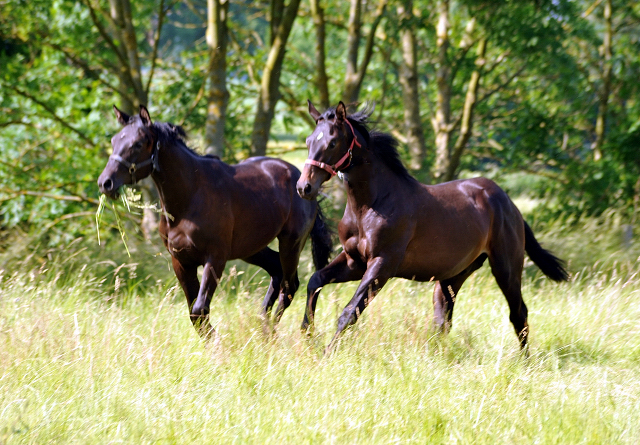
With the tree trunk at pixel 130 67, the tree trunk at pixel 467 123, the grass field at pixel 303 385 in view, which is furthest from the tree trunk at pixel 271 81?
the grass field at pixel 303 385

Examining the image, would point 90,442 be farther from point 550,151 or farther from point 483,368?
point 550,151

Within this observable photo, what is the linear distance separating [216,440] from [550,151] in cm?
1181

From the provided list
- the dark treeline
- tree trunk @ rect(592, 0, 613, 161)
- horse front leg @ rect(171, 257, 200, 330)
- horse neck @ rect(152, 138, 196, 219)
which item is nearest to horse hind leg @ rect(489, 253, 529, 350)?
horse front leg @ rect(171, 257, 200, 330)

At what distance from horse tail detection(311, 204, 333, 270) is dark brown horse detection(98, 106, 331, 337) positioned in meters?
0.34

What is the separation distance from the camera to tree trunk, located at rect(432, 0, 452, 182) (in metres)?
13.3

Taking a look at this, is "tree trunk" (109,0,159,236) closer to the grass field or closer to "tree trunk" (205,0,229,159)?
"tree trunk" (205,0,229,159)

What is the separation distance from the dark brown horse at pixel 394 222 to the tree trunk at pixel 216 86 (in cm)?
488

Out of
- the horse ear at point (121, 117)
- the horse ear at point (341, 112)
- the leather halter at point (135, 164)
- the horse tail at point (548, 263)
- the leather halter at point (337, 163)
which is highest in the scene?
the horse ear at point (341, 112)

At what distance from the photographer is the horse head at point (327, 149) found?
4926 millimetres

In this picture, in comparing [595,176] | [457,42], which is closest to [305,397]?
[595,176]

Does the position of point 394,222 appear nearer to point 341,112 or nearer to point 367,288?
point 367,288

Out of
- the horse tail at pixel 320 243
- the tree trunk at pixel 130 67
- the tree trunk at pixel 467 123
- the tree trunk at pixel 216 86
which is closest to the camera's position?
the horse tail at pixel 320 243

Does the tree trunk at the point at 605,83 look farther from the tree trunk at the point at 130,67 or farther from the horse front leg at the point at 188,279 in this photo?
the horse front leg at the point at 188,279

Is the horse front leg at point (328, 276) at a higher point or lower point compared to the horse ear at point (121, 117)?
lower
